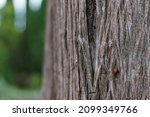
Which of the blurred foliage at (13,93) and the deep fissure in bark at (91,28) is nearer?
the deep fissure in bark at (91,28)

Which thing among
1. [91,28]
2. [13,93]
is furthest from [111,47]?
[13,93]

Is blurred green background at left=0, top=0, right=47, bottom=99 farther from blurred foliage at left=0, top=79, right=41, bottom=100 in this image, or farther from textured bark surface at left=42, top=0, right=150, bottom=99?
textured bark surface at left=42, top=0, right=150, bottom=99

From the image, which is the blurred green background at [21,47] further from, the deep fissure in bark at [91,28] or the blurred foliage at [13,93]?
the deep fissure in bark at [91,28]

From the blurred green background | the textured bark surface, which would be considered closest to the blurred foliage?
the blurred green background

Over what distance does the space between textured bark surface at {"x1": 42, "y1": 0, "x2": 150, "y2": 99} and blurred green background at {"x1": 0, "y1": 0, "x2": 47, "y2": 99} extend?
4319 millimetres

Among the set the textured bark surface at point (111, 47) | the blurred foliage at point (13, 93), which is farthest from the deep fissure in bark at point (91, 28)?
A: the blurred foliage at point (13, 93)

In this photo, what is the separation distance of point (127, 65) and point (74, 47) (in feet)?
0.95

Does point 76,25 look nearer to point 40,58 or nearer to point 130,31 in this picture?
point 130,31

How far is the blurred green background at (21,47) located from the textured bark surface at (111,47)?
4.32 meters

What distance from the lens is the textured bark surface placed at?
1.91m

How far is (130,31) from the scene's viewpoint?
1.91 meters

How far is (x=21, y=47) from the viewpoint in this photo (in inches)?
276

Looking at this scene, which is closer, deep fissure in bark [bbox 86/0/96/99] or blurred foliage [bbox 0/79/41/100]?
deep fissure in bark [bbox 86/0/96/99]

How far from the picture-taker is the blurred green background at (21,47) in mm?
6492
